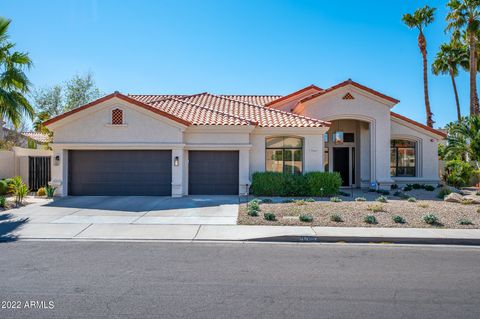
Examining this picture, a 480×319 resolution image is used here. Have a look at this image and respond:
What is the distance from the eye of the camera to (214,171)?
1677cm

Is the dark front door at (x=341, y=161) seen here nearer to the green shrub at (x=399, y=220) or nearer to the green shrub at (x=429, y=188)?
the green shrub at (x=429, y=188)

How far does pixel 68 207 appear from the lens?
1305 cm

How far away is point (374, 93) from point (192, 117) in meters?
10.1

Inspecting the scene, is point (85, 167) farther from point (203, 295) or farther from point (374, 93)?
point (374, 93)

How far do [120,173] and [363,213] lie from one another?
35.3 ft

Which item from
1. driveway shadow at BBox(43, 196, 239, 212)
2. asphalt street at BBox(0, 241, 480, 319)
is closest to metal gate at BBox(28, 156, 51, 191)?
driveway shadow at BBox(43, 196, 239, 212)

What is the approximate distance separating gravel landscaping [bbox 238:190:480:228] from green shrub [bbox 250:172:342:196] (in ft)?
6.94

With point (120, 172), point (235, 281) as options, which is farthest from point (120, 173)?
point (235, 281)

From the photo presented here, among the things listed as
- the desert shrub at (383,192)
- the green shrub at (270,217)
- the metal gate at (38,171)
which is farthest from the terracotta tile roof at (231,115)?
the green shrub at (270,217)

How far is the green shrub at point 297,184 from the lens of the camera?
16.1 metres

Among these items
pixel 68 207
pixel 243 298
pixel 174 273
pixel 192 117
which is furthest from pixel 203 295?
pixel 192 117

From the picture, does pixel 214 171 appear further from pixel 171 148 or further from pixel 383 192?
pixel 383 192

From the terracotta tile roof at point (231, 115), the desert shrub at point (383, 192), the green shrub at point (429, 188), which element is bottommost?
the desert shrub at point (383, 192)

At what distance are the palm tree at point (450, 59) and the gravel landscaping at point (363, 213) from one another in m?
21.4
